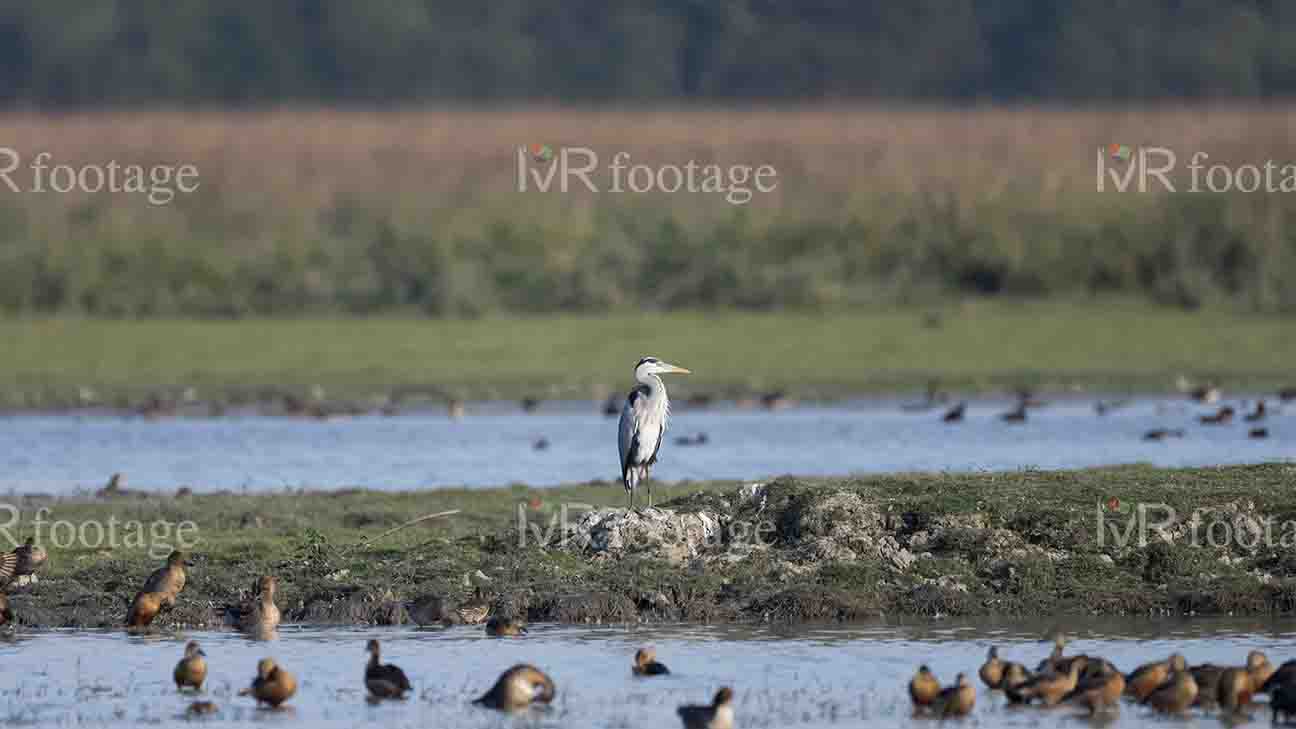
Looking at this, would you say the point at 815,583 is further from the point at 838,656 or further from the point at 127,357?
the point at 127,357

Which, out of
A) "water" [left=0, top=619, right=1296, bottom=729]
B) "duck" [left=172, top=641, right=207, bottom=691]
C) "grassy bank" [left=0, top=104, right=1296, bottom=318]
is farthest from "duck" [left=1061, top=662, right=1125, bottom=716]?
"grassy bank" [left=0, top=104, right=1296, bottom=318]

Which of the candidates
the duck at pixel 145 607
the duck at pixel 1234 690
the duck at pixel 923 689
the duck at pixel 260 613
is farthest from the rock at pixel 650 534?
the duck at pixel 1234 690

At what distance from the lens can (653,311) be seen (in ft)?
117

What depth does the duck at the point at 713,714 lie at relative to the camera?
11.4 metres

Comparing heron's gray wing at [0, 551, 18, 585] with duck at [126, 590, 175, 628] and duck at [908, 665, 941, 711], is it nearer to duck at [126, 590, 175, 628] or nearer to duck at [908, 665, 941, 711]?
duck at [126, 590, 175, 628]

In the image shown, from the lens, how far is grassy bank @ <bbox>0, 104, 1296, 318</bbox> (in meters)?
36.7

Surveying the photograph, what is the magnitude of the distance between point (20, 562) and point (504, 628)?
10.7 feet

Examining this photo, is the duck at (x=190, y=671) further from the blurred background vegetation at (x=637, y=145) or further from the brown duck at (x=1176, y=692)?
the blurred background vegetation at (x=637, y=145)

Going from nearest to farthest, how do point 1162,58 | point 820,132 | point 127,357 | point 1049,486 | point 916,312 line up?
1. point 1049,486
2. point 127,357
3. point 916,312
4. point 820,132
5. point 1162,58

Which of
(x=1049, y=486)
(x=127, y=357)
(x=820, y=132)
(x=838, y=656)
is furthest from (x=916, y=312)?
(x=838, y=656)

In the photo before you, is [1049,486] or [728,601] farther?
[1049,486]

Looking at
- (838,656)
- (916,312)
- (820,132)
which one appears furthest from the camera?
(820,132)

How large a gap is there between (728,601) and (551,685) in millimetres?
2448

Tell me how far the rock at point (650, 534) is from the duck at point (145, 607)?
8.55 ft
